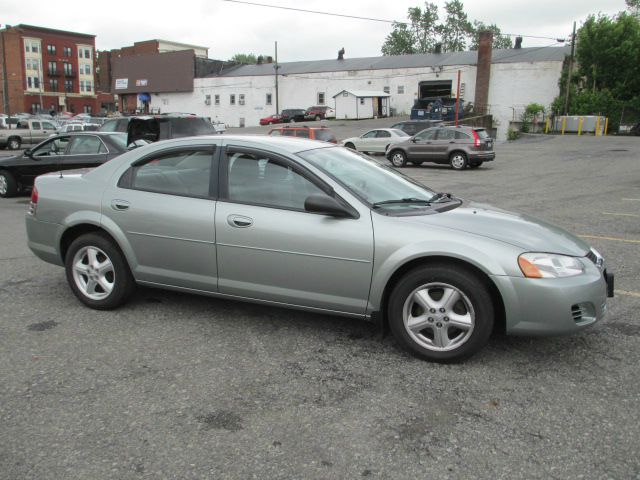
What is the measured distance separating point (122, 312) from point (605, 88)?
4723cm

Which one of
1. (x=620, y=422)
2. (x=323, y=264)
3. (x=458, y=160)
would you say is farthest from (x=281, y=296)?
(x=458, y=160)

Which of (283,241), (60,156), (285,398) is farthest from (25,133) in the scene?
(285,398)

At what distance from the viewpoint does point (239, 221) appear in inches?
170

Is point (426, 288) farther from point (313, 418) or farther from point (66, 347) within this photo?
point (66, 347)

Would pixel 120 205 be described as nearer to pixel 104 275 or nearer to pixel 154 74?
pixel 104 275

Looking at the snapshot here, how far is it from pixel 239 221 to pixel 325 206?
728mm

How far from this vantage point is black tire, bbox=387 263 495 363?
147 inches

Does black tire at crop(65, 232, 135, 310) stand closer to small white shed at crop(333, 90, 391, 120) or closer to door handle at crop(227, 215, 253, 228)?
door handle at crop(227, 215, 253, 228)

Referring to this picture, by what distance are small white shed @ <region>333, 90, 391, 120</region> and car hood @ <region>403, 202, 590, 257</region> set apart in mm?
50111

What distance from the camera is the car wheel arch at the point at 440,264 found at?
379 cm

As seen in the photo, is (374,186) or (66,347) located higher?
(374,186)

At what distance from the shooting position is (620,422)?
3.14 metres

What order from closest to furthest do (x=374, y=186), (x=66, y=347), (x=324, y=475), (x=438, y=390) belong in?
1. (x=324, y=475)
2. (x=438, y=390)
3. (x=66, y=347)
4. (x=374, y=186)

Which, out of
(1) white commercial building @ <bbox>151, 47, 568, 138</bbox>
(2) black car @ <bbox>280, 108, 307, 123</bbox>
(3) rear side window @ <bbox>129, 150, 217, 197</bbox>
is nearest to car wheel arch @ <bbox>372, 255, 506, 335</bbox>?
(3) rear side window @ <bbox>129, 150, 217, 197</bbox>
